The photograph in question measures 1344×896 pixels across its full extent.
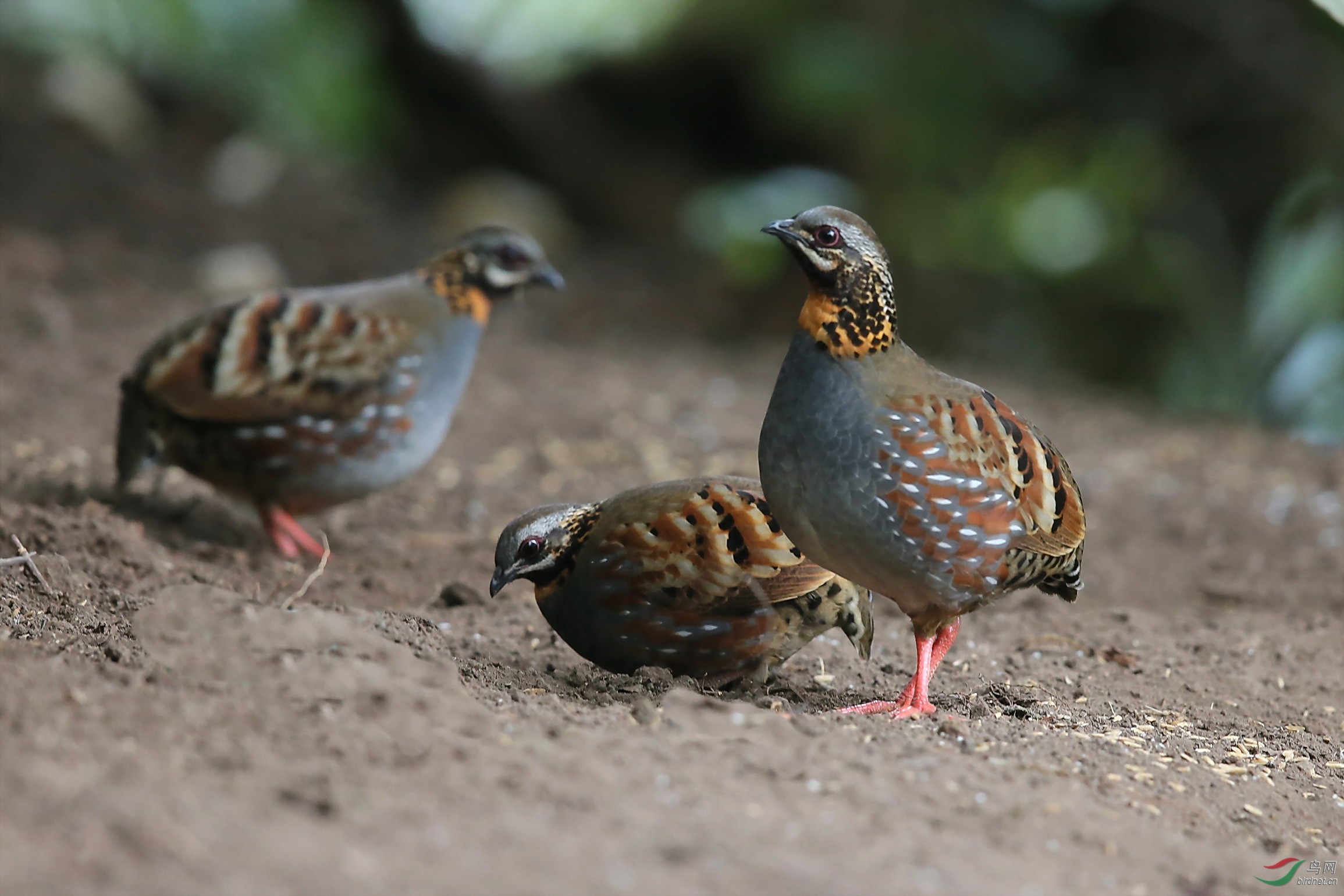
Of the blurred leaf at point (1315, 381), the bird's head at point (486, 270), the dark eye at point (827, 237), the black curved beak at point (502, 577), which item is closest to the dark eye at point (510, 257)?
the bird's head at point (486, 270)

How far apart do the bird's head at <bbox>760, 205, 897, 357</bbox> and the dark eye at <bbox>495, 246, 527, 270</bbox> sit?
2323 millimetres

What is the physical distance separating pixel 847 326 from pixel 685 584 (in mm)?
858

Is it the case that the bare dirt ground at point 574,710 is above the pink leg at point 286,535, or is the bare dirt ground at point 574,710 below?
above

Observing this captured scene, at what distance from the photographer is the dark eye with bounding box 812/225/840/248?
3598 millimetres

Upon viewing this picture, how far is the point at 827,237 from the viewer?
360 cm

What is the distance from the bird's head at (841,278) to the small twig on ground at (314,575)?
157cm

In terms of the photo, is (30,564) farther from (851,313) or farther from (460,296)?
(851,313)

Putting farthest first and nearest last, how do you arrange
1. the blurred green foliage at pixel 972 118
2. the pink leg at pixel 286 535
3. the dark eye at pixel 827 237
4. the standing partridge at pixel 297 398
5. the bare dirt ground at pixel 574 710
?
the blurred green foliage at pixel 972 118
the pink leg at pixel 286 535
the standing partridge at pixel 297 398
the dark eye at pixel 827 237
the bare dirt ground at pixel 574 710

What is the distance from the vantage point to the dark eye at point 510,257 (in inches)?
227

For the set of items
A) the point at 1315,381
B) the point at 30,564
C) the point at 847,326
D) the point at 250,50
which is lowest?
the point at 30,564

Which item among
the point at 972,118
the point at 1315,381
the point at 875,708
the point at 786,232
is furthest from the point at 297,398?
the point at 972,118

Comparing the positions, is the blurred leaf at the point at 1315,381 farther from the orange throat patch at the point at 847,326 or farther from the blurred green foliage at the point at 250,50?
the blurred green foliage at the point at 250,50

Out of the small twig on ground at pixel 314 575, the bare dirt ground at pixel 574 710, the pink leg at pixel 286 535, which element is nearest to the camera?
the bare dirt ground at pixel 574 710

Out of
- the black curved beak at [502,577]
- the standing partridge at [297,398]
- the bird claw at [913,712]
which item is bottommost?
the standing partridge at [297,398]
